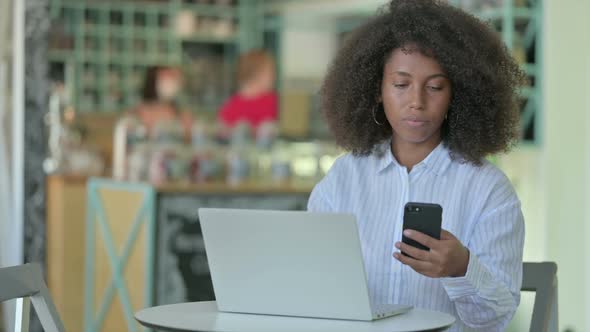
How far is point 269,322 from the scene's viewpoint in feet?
6.00

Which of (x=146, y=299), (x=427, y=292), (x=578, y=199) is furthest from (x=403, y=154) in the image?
(x=578, y=199)

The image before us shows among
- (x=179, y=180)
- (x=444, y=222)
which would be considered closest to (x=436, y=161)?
(x=444, y=222)

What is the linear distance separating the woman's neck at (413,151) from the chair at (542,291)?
323 millimetres

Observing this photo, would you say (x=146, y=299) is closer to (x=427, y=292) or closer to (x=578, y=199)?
(x=578, y=199)

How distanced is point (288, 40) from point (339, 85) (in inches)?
301

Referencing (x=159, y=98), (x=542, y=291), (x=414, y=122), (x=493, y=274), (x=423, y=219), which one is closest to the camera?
(x=423, y=219)

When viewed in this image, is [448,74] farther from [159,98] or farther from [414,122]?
[159,98]

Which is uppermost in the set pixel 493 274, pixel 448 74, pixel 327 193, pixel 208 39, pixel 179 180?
pixel 208 39

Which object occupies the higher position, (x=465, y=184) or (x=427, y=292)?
(x=465, y=184)

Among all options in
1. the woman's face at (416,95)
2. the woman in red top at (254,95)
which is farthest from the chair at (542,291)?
the woman in red top at (254,95)

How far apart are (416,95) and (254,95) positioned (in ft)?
15.1

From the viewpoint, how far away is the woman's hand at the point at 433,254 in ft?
5.90

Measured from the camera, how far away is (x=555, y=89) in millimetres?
5094

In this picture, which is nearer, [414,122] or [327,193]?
[414,122]
